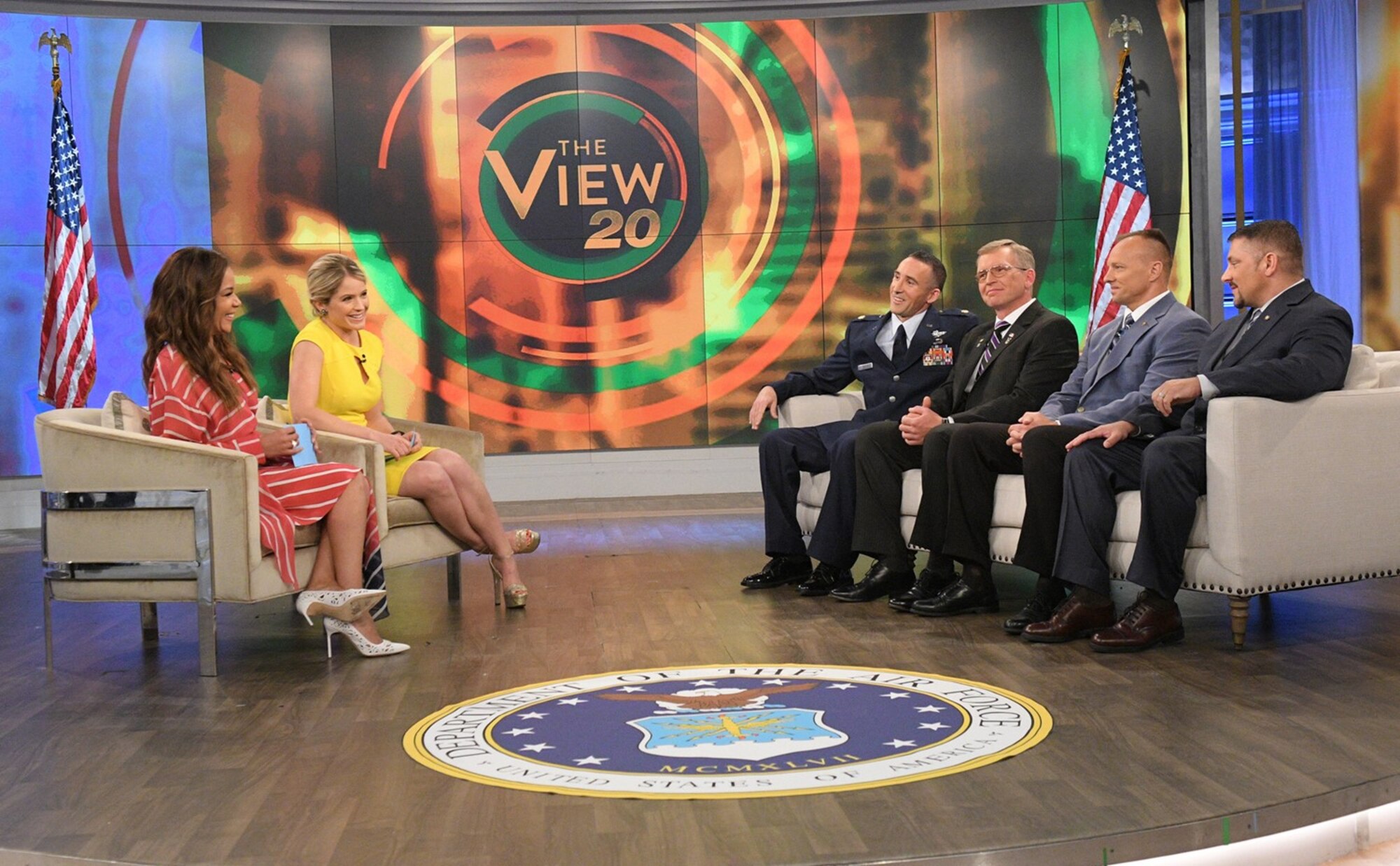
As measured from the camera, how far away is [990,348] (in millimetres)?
4230

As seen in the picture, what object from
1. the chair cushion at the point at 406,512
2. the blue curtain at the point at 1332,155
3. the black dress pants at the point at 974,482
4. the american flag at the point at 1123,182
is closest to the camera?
the black dress pants at the point at 974,482

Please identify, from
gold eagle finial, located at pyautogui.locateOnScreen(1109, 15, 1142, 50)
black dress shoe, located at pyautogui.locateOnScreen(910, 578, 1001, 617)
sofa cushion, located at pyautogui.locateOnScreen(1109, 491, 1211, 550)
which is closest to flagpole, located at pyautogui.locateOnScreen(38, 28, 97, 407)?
black dress shoe, located at pyautogui.locateOnScreen(910, 578, 1001, 617)

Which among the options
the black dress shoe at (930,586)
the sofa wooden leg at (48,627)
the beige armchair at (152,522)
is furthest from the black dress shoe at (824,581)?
the sofa wooden leg at (48,627)

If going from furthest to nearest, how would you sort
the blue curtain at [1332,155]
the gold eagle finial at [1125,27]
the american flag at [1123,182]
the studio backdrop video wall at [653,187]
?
1. the blue curtain at [1332,155]
2. the gold eagle finial at [1125,27]
3. the studio backdrop video wall at [653,187]
4. the american flag at [1123,182]

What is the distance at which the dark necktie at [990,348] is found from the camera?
4215 mm

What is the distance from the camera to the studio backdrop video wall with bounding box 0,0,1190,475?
7742mm

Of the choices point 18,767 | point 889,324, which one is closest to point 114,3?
point 889,324

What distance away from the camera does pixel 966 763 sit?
233 cm

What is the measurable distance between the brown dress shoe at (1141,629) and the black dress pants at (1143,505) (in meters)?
0.04

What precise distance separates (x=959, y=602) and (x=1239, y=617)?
794mm

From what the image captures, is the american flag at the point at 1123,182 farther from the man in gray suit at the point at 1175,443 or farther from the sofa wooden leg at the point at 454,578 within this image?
the sofa wooden leg at the point at 454,578

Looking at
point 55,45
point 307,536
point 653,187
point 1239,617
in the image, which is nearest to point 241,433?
point 307,536

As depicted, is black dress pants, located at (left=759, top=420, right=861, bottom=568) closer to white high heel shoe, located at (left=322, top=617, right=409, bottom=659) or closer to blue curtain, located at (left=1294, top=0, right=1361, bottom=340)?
white high heel shoe, located at (left=322, top=617, right=409, bottom=659)

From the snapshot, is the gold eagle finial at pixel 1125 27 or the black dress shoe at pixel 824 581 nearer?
the black dress shoe at pixel 824 581
